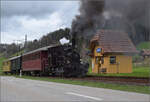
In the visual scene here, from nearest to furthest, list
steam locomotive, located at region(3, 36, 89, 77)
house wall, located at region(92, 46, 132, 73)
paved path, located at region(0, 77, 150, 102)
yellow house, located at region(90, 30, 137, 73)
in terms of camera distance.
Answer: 1. paved path, located at region(0, 77, 150, 102)
2. steam locomotive, located at region(3, 36, 89, 77)
3. yellow house, located at region(90, 30, 137, 73)
4. house wall, located at region(92, 46, 132, 73)

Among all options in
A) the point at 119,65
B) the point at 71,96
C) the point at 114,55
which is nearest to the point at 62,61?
the point at 114,55

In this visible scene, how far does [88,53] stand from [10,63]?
54.2 ft

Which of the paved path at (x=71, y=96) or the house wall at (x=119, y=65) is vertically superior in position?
the house wall at (x=119, y=65)

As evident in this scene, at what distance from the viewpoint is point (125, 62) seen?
3067cm

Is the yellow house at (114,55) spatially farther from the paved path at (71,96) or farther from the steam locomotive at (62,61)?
the paved path at (71,96)

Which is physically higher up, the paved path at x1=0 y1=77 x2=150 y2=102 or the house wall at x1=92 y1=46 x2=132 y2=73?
the house wall at x1=92 y1=46 x2=132 y2=73

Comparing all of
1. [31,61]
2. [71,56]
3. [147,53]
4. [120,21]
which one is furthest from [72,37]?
[147,53]

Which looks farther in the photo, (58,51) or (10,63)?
(10,63)

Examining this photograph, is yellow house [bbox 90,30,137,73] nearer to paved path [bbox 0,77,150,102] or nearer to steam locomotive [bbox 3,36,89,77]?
steam locomotive [bbox 3,36,89,77]

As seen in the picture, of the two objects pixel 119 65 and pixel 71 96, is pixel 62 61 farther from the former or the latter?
pixel 71 96

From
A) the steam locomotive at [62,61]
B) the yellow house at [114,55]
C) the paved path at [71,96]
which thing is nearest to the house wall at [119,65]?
the yellow house at [114,55]

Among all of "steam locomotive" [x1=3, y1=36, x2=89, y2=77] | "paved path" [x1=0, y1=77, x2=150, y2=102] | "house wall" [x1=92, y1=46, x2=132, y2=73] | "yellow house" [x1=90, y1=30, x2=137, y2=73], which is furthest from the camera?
"house wall" [x1=92, y1=46, x2=132, y2=73]

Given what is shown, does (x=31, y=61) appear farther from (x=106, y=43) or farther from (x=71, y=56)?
(x=106, y=43)

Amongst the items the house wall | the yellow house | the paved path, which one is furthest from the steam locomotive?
the paved path
